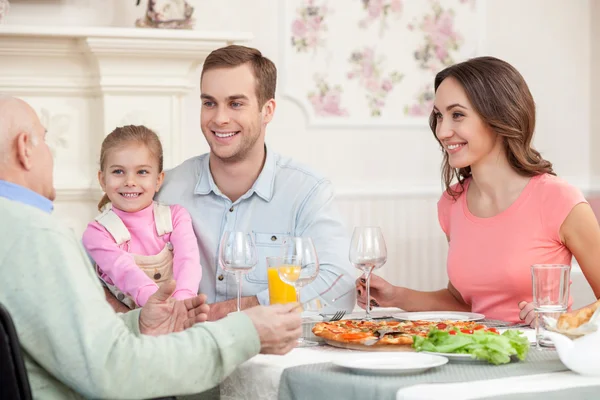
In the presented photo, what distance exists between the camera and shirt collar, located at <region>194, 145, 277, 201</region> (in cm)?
262

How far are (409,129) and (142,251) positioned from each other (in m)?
1.99

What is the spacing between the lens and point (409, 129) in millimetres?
4246

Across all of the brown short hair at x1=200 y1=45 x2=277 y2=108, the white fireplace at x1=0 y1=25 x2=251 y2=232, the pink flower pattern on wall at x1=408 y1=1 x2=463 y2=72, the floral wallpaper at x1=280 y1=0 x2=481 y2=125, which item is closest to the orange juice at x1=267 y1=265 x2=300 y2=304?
the brown short hair at x1=200 y1=45 x2=277 y2=108

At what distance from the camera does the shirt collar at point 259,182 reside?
262cm

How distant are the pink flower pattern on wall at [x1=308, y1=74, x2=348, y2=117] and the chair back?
9.46ft

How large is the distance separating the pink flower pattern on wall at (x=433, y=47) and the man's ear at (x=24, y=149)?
2892 mm

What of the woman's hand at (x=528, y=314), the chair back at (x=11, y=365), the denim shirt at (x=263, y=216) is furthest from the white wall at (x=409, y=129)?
the chair back at (x=11, y=365)

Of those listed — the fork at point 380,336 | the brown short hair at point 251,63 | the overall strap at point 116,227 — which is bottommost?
the fork at point 380,336

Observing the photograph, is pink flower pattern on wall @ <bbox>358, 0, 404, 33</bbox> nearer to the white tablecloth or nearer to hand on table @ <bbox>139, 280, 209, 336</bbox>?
hand on table @ <bbox>139, 280, 209, 336</bbox>

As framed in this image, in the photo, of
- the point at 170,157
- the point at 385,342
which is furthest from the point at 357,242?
the point at 170,157

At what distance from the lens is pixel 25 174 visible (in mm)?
1490

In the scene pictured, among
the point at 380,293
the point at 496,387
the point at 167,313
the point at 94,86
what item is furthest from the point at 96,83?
the point at 496,387

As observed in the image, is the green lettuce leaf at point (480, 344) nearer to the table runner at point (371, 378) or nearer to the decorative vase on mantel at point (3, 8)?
the table runner at point (371, 378)

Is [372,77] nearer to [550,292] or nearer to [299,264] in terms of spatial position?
[299,264]
